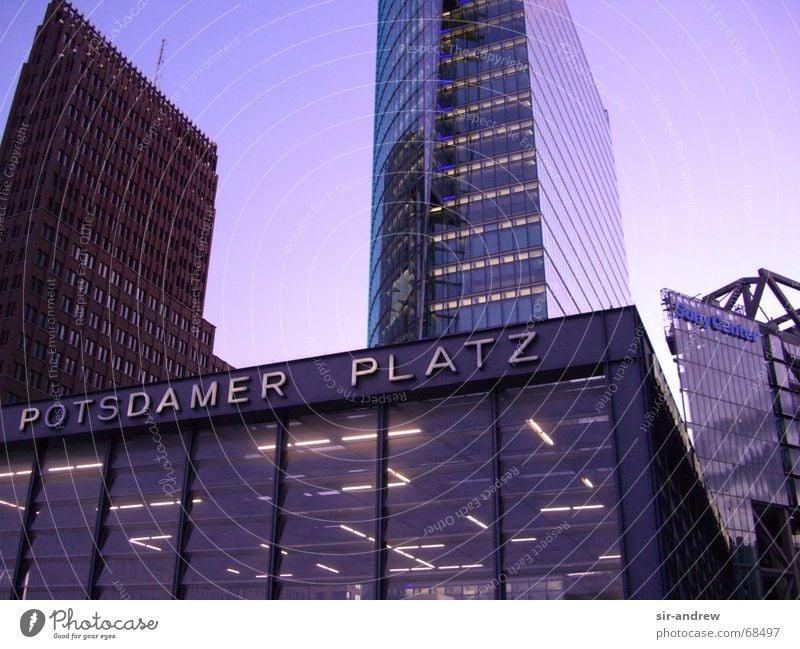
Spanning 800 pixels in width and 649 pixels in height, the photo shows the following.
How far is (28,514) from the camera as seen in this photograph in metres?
28.6

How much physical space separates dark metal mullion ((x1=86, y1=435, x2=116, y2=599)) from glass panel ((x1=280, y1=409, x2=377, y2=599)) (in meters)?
6.89

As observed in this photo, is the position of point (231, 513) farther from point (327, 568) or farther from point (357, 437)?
point (357, 437)

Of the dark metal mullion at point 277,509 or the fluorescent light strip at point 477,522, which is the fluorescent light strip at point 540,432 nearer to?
the fluorescent light strip at point 477,522

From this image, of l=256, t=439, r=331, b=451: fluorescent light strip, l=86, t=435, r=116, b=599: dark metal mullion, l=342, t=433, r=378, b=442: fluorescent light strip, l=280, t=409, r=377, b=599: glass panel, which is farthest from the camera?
l=86, t=435, r=116, b=599: dark metal mullion

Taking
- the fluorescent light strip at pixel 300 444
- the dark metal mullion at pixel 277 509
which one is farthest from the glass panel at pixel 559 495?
the dark metal mullion at pixel 277 509

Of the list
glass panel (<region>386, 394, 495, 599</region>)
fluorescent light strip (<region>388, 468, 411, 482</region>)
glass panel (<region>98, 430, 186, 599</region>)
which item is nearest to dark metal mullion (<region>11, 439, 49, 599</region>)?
glass panel (<region>98, 430, 186, 599</region>)

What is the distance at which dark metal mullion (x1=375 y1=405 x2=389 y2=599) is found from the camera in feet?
74.5

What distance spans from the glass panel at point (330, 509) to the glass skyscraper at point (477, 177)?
6684 cm

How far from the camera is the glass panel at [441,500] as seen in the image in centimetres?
2219

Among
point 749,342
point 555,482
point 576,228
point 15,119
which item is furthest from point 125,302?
point 555,482

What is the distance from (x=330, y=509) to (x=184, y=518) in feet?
16.7

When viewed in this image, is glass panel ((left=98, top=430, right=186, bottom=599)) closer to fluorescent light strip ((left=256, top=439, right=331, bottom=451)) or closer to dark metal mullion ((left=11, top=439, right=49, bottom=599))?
fluorescent light strip ((left=256, top=439, right=331, bottom=451))
